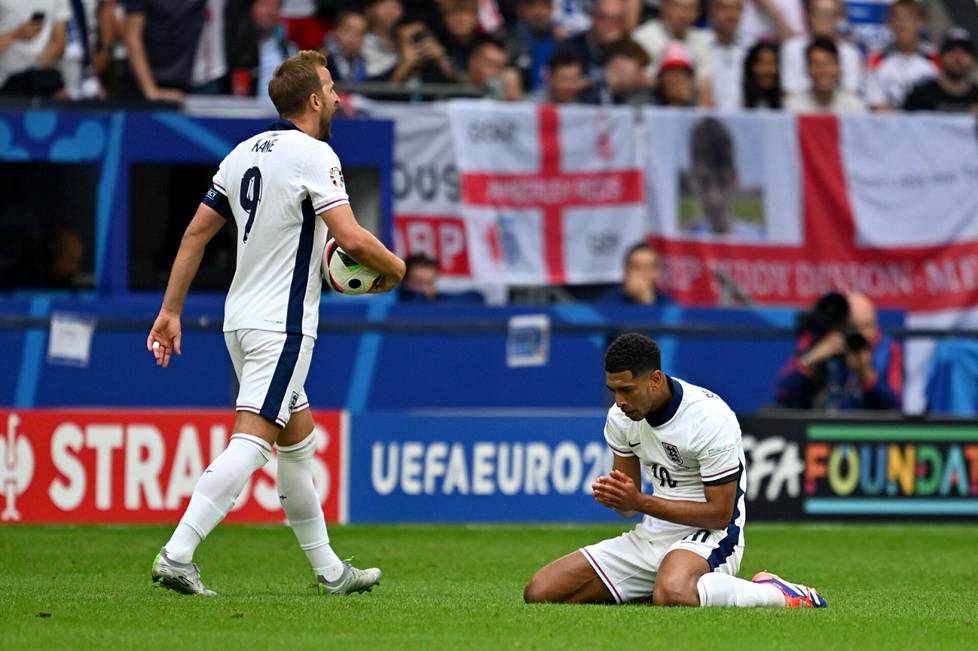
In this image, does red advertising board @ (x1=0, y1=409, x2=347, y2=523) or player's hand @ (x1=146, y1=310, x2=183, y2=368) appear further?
red advertising board @ (x1=0, y1=409, x2=347, y2=523)

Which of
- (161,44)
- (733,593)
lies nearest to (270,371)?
(733,593)

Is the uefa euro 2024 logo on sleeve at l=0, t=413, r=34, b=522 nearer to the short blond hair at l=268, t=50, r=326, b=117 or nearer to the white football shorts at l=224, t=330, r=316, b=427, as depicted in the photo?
the white football shorts at l=224, t=330, r=316, b=427

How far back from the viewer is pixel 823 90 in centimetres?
1672

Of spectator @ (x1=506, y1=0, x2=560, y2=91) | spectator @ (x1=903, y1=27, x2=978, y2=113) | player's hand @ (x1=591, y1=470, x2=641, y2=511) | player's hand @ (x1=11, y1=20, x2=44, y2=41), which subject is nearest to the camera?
player's hand @ (x1=591, y1=470, x2=641, y2=511)

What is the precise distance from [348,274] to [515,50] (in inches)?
370

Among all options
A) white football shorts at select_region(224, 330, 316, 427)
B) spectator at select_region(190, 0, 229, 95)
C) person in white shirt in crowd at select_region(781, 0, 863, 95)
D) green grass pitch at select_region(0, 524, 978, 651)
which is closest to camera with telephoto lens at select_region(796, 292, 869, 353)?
green grass pitch at select_region(0, 524, 978, 651)

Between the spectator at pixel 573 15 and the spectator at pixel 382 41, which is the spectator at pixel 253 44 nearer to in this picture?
the spectator at pixel 382 41

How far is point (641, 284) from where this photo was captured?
1477cm

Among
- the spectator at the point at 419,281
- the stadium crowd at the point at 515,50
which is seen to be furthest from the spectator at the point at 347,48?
the spectator at the point at 419,281

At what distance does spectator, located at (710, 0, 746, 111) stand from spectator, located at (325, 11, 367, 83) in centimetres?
335

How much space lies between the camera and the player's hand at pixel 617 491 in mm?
7160

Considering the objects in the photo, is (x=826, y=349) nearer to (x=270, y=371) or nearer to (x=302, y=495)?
(x=302, y=495)

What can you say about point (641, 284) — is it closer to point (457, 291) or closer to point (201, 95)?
point (457, 291)

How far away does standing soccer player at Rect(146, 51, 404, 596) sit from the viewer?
7328mm
